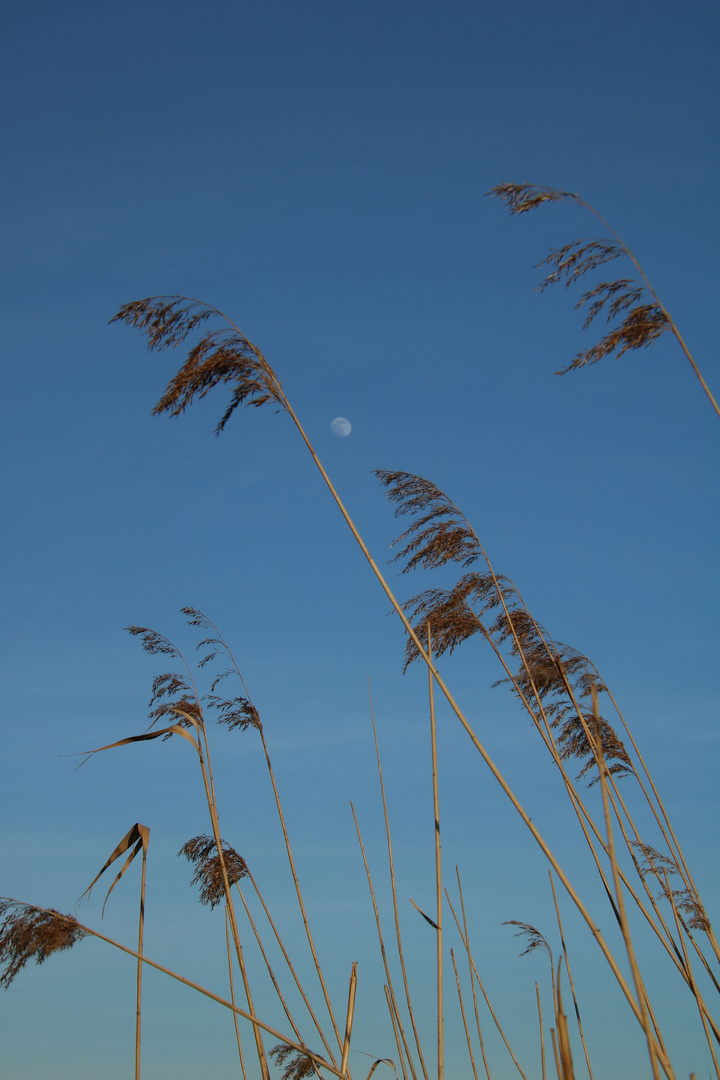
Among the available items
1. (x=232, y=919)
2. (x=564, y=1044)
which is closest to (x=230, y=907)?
(x=232, y=919)

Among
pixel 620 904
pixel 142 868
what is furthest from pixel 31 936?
pixel 620 904

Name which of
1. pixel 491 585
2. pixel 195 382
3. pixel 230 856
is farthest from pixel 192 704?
pixel 195 382

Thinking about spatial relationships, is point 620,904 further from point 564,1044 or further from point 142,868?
point 142,868

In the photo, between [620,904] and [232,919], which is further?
[232,919]

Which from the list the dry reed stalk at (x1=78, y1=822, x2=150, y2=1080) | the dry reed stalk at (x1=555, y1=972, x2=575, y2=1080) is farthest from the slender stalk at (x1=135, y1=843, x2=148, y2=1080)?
the dry reed stalk at (x1=555, y1=972, x2=575, y2=1080)

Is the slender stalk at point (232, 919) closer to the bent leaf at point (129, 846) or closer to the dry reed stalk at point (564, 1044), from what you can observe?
the bent leaf at point (129, 846)

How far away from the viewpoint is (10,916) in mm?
3373

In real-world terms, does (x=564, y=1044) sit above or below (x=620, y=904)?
below

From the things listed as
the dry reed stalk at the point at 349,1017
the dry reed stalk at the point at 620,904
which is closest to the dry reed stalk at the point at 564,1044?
the dry reed stalk at the point at 620,904

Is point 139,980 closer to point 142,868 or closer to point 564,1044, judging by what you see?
point 142,868

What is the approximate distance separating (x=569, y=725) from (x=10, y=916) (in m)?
2.77

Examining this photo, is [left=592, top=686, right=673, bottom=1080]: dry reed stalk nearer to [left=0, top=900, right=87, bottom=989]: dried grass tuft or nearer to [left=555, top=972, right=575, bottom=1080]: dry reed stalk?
[left=555, top=972, right=575, bottom=1080]: dry reed stalk

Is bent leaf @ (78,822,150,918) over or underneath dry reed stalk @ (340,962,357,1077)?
over

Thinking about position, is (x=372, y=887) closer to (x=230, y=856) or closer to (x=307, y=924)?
(x=307, y=924)
